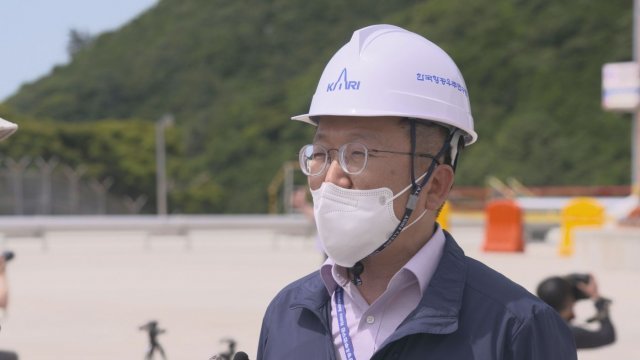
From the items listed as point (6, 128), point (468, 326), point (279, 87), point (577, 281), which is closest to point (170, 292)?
point (577, 281)

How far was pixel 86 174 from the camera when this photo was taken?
73.6 m

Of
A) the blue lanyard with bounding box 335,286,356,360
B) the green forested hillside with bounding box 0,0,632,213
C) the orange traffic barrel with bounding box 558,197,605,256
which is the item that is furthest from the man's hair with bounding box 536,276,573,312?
the green forested hillside with bounding box 0,0,632,213

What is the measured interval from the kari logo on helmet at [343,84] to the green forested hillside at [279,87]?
7337cm

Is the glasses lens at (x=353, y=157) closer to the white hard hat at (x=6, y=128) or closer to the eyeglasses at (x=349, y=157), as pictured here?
the eyeglasses at (x=349, y=157)

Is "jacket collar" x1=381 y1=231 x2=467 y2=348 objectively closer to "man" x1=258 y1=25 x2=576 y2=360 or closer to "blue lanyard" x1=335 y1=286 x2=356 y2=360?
"man" x1=258 y1=25 x2=576 y2=360

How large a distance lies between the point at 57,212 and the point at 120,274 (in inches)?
1304

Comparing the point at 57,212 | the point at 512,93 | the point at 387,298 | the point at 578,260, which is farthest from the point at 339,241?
the point at 512,93

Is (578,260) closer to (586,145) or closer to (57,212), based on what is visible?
(57,212)

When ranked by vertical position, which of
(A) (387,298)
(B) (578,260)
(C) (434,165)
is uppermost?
(C) (434,165)

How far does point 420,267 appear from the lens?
216 cm

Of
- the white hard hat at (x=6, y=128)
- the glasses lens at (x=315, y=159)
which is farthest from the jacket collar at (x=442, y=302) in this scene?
the white hard hat at (x=6, y=128)

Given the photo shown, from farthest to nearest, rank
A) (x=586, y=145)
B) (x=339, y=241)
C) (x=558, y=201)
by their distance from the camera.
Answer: (x=586, y=145), (x=558, y=201), (x=339, y=241)

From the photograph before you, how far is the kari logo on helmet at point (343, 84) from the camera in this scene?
217cm

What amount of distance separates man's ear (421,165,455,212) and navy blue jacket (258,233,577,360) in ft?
0.34
